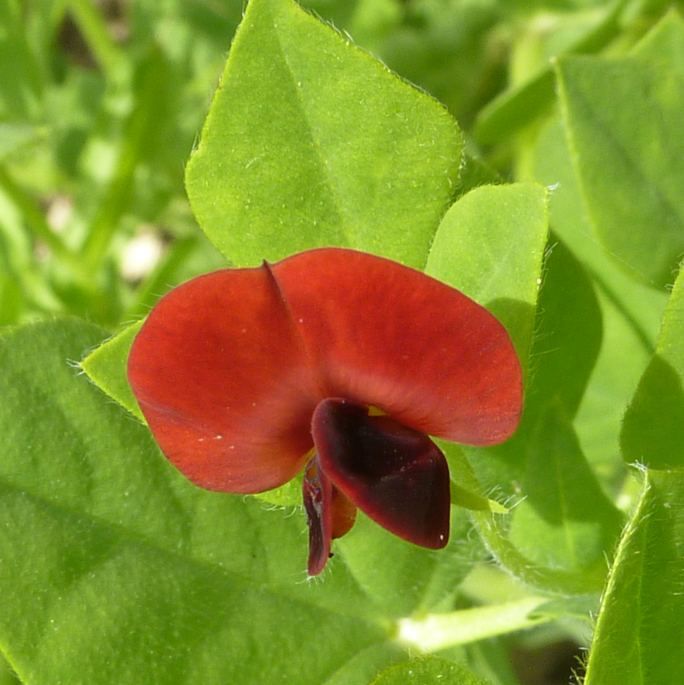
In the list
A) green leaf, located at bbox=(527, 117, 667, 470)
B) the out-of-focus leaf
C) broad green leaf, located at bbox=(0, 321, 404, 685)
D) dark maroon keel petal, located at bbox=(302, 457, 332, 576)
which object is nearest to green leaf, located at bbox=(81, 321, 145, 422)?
broad green leaf, located at bbox=(0, 321, 404, 685)

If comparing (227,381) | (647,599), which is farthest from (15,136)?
(647,599)

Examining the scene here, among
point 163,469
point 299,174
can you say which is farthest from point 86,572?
point 299,174

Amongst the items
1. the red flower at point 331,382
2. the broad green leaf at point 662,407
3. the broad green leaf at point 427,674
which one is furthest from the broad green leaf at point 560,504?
the red flower at point 331,382

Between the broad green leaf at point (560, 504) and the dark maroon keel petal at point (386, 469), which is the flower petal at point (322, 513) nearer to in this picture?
the dark maroon keel petal at point (386, 469)

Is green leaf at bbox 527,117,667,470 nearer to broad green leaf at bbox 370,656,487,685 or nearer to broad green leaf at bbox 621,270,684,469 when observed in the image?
broad green leaf at bbox 621,270,684,469

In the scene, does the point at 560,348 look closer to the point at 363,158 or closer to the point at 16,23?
the point at 363,158

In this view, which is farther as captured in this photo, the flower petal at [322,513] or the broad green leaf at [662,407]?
the broad green leaf at [662,407]
